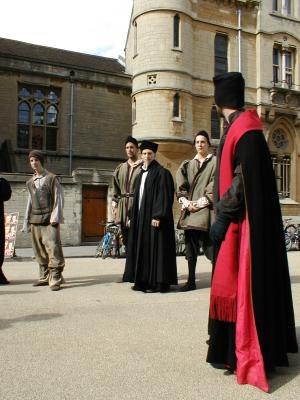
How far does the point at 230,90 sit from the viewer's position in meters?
3.48

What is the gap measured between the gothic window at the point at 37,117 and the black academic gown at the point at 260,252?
859 inches

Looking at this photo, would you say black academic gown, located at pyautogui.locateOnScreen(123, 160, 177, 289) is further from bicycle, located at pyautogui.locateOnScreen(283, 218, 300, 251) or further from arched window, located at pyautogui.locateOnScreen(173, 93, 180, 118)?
arched window, located at pyautogui.locateOnScreen(173, 93, 180, 118)

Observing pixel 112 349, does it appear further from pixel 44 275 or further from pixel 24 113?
pixel 24 113

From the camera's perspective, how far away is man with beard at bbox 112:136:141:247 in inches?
299

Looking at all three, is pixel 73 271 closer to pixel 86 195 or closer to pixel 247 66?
pixel 86 195

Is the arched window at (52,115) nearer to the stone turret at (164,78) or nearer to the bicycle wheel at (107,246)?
the stone turret at (164,78)

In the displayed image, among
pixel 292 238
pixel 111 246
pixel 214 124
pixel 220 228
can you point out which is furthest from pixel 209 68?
pixel 220 228

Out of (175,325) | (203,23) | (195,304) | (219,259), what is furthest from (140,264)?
(203,23)

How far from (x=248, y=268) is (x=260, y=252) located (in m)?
0.14

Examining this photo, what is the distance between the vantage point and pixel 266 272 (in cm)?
320

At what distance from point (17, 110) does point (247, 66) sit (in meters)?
12.7

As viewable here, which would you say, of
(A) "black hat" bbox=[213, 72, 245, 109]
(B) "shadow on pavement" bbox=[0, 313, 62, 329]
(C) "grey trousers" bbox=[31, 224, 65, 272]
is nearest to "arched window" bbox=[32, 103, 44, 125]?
(C) "grey trousers" bbox=[31, 224, 65, 272]

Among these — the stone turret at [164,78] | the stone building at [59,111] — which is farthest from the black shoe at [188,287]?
the stone building at [59,111]

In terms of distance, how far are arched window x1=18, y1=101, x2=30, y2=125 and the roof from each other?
2287 mm
